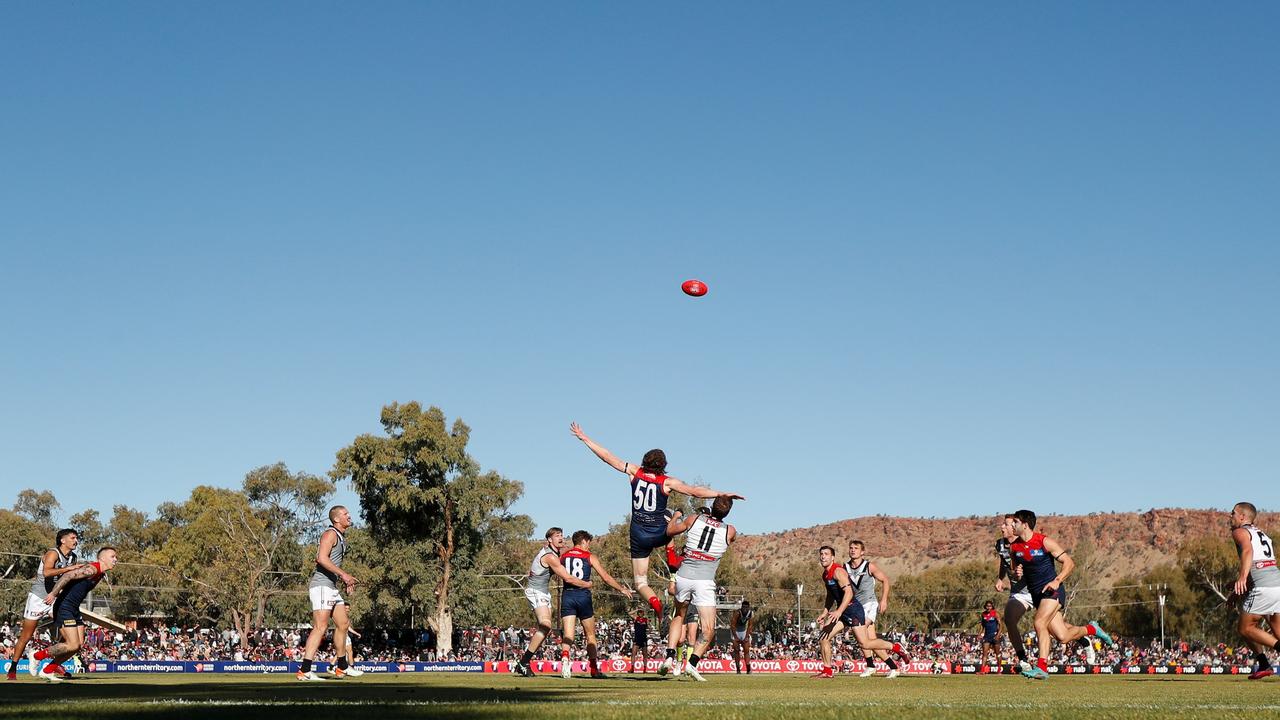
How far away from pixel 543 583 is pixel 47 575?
303 inches

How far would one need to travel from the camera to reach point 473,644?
73.2 metres

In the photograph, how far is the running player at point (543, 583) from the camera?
19156 millimetres

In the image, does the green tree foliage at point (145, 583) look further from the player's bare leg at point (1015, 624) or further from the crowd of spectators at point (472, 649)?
the player's bare leg at point (1015, 624)

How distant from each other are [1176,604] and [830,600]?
9260 cm

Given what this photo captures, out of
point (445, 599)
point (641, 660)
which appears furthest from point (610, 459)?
point (445, 599)

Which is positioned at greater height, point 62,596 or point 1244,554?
point 1244,554

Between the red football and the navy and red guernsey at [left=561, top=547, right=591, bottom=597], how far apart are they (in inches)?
254

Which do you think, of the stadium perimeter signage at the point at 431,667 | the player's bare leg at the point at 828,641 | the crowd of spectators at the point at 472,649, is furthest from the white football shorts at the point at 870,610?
the crowd of spectators at the point at 472,649

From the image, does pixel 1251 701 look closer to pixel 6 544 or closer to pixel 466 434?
pixel 466 434

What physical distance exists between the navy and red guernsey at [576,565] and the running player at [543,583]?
0.07 m

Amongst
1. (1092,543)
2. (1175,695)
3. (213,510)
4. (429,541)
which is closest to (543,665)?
(1175,695)

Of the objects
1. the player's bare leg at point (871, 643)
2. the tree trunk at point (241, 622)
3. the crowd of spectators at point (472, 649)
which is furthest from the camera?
the tree trunk at point (241, 622)

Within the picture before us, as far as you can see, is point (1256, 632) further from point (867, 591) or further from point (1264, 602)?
point (867, 591)

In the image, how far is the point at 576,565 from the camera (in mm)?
19141
